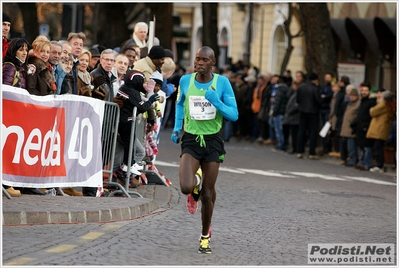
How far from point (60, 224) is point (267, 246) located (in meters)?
2.18

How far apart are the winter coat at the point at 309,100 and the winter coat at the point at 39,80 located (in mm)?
13042

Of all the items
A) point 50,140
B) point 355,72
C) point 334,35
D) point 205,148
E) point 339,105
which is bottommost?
point 339,105

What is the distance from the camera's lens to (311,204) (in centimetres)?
1509

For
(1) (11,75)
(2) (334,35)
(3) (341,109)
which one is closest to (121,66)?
(1) (11,75)

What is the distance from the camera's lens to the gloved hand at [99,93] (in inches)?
561

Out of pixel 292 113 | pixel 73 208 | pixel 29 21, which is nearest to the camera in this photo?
pixel 73 208

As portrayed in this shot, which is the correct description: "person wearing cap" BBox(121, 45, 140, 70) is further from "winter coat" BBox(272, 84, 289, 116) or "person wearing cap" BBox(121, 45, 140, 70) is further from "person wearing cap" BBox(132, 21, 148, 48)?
"winter coat" BBox(272, 84, 289, 116)

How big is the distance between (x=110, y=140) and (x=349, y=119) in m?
11.0

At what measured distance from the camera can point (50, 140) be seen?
41.8 ft

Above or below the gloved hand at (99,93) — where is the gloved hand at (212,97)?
above

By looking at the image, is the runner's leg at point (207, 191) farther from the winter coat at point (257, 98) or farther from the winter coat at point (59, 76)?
the winter coat at point (257, 98)

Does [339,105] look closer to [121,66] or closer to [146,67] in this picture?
[121,66]

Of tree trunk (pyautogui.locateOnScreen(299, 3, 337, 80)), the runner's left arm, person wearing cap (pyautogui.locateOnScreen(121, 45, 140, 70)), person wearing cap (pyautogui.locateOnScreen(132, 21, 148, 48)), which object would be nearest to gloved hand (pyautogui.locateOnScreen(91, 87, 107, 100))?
person wearing cap (pyautogui.locateOnScreen(121, 45, 140, 70))

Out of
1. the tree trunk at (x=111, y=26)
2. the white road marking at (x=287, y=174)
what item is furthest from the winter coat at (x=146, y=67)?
the tree trunk at (x=111, y=26)
